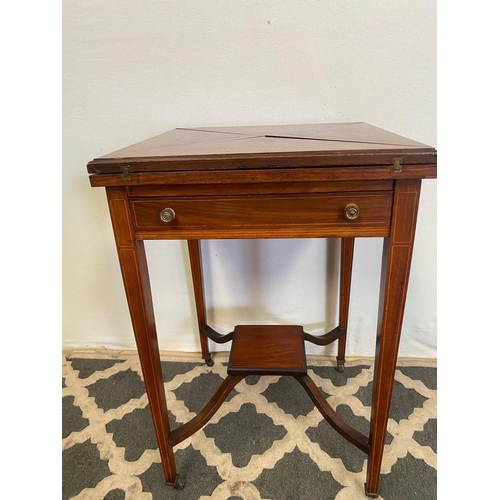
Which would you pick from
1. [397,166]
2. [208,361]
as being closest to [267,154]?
[397,166]

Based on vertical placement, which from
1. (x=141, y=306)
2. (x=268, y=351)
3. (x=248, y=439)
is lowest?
(x=248, y=439)

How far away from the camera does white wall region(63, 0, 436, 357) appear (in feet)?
2.91

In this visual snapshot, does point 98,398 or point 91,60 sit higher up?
point 91,60

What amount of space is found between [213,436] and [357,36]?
3.67 feet

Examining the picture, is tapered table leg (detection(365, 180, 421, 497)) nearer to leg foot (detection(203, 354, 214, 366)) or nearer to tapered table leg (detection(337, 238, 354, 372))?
tapered table leg (detection(337, 238, 354, 372))

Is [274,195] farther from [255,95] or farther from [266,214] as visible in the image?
[255,95]

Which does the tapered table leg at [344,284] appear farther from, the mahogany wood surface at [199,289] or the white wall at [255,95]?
the mahogany wood surface at [199,289]

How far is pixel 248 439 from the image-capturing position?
95 centimetres

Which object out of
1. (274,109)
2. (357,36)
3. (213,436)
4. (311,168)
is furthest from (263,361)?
(357,36)

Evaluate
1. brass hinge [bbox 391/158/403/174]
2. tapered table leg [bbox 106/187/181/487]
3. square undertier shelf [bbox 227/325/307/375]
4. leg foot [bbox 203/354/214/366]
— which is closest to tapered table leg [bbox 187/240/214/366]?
leg foot [bbox 203/354/214/366]

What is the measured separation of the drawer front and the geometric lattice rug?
0.63 meters

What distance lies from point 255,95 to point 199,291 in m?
0.61

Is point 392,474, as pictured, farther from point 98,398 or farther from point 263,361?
point 98,398

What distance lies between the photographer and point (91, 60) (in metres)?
0.97
